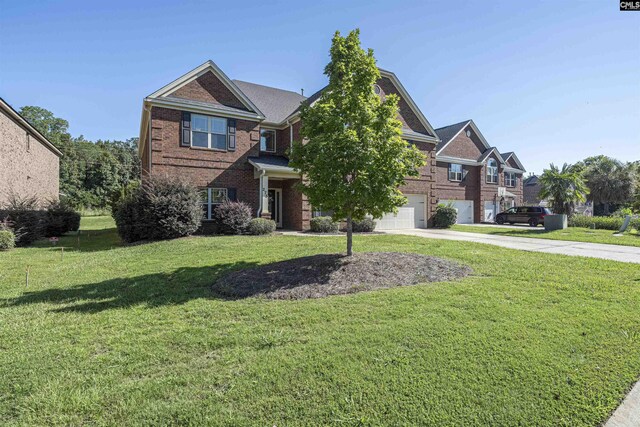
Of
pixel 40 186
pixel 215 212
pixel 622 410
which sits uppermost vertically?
pixel 40 186

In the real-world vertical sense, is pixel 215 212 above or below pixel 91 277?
above

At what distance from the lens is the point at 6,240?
11.9 m

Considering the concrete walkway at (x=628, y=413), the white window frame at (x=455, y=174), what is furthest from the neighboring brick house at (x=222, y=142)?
the concrete walkway at (x=628, y=413)

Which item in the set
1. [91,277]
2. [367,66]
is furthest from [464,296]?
[91,277]

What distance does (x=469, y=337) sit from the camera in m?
3.85

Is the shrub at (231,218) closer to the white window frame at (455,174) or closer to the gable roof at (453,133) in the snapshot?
the gable roof at (453,133)

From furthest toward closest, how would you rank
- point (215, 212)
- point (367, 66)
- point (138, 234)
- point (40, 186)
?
point (40, 186), point (215, 212), point (138, 234), point (367, 66)

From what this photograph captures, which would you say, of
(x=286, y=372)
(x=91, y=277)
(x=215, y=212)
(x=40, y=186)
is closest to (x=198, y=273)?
(x=91, y=277)

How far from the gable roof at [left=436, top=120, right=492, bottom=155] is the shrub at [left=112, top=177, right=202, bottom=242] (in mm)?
20907

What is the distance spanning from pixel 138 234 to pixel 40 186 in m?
13.1

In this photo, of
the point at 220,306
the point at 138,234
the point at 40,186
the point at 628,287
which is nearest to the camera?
the point at 220,306

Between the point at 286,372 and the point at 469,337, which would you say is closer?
the point at 286,372

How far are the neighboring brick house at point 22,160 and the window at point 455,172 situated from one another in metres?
28.4

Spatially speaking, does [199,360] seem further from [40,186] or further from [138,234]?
[40,186]
